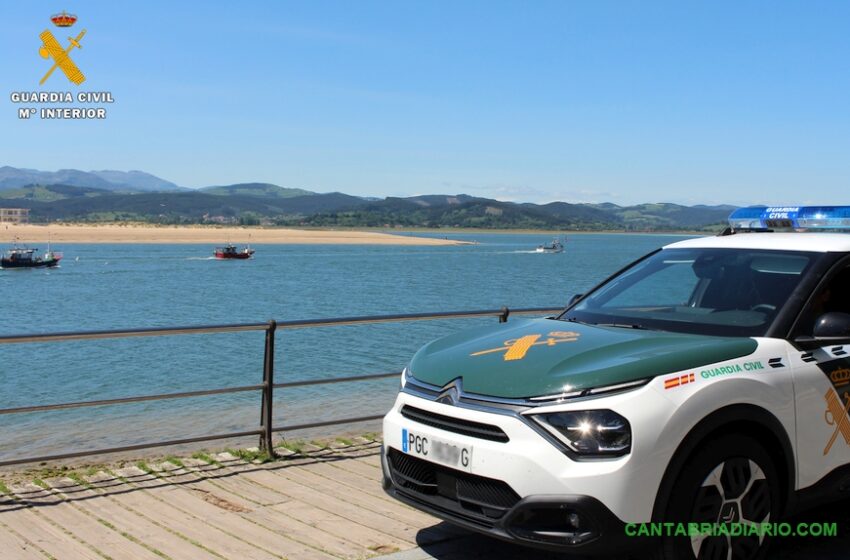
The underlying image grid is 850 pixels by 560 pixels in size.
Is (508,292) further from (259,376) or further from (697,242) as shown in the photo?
(697,242)

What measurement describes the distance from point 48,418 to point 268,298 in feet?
146

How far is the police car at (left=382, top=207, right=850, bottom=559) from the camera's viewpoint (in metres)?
3.72

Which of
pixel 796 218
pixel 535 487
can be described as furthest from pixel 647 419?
pixel 796 218

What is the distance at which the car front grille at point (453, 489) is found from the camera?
3.90m

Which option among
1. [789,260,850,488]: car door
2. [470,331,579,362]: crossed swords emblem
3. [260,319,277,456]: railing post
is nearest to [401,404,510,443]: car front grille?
[470,331,579,362]: crossed swords emblem

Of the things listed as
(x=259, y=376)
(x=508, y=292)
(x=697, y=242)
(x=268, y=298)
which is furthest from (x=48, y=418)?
(x=508, y=292)

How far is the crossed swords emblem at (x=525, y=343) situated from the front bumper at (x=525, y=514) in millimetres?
669

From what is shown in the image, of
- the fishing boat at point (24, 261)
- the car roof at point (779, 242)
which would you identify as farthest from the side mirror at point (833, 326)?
the fishing boat at point (24, 261)

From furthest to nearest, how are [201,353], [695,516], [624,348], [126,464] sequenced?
[201,353], [126,464], [624,348], [695,516]

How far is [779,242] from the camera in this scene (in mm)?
5090

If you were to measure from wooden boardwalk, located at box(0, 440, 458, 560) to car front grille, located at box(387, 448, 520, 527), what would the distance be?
0.62m

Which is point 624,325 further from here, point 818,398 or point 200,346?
point 200,346

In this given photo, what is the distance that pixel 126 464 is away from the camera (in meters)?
6.68

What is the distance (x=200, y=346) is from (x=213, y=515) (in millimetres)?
27268
